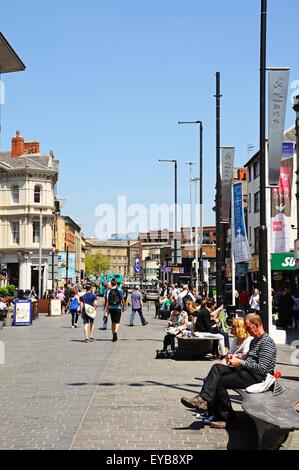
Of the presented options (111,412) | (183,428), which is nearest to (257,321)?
(183,428)

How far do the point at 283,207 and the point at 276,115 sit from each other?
32.5 ft

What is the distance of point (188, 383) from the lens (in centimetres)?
1227

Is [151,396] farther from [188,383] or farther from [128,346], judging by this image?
[128,346]

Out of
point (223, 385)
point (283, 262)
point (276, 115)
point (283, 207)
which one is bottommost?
point (223, 385)

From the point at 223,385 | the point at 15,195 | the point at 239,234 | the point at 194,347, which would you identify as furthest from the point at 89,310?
the point at 15,195

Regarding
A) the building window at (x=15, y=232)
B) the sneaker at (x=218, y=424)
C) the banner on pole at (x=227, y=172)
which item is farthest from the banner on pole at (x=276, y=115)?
the building window at (x=15, y=232)

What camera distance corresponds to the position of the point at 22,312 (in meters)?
30.1

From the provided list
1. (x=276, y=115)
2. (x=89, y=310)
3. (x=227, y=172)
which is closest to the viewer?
(x=276, y=115)

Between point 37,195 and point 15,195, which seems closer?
point 15,195

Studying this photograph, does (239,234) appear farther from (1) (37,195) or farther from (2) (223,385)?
(1) (37,195)

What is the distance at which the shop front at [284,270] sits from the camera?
38031 mm

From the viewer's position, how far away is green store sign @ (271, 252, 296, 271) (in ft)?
124

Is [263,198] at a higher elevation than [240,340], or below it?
higher

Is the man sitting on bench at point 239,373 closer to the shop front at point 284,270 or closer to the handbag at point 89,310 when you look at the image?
the handbag at point 89,310
